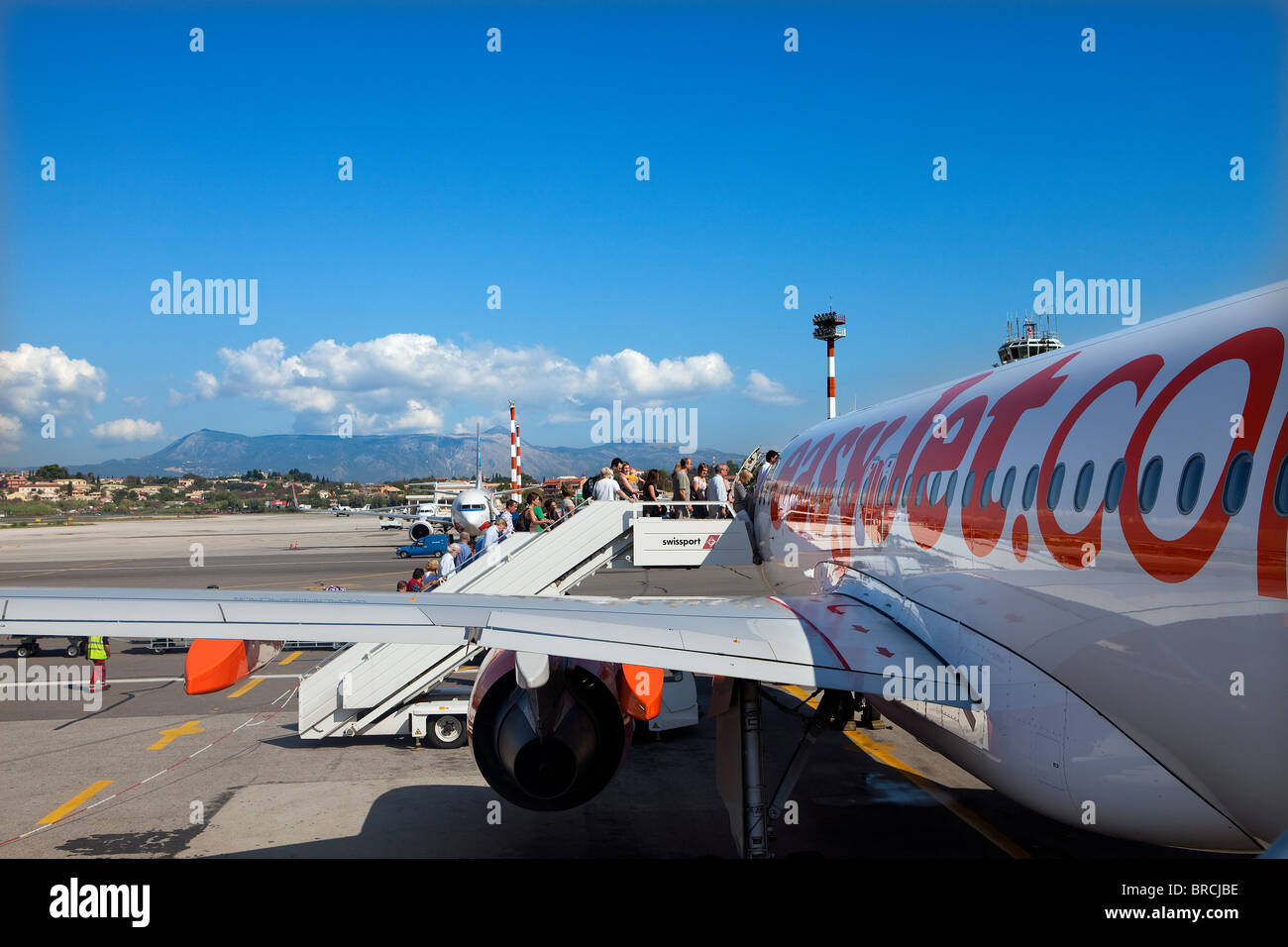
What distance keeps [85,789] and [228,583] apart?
967 inches

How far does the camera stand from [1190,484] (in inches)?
182

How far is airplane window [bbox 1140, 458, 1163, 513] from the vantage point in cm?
484

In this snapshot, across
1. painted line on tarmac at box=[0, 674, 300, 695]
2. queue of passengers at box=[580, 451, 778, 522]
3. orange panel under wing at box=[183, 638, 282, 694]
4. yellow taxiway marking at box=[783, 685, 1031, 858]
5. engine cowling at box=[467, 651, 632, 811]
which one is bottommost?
painted line on tarmac at box=[0, 674, 300, 695]

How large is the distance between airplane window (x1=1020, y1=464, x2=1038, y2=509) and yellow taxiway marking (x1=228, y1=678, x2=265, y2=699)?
1534 centimetres

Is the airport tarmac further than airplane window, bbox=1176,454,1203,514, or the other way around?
the airport tarmac

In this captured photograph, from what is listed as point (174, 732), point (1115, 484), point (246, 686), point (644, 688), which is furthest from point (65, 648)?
point (1115, 484)

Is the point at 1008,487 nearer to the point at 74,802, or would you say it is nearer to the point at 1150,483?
the point at 1150,483

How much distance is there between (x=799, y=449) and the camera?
45.5 ft

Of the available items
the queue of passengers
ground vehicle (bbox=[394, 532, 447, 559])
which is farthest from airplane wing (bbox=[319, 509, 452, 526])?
the queue of passengers

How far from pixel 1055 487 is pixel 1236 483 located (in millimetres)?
1479

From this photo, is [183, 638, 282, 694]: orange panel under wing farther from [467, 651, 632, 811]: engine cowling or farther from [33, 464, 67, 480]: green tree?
[33, 464, 67, 480]: green tree

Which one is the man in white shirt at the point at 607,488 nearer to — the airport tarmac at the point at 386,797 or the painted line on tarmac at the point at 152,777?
the airport tarmac at the point at 386,797
